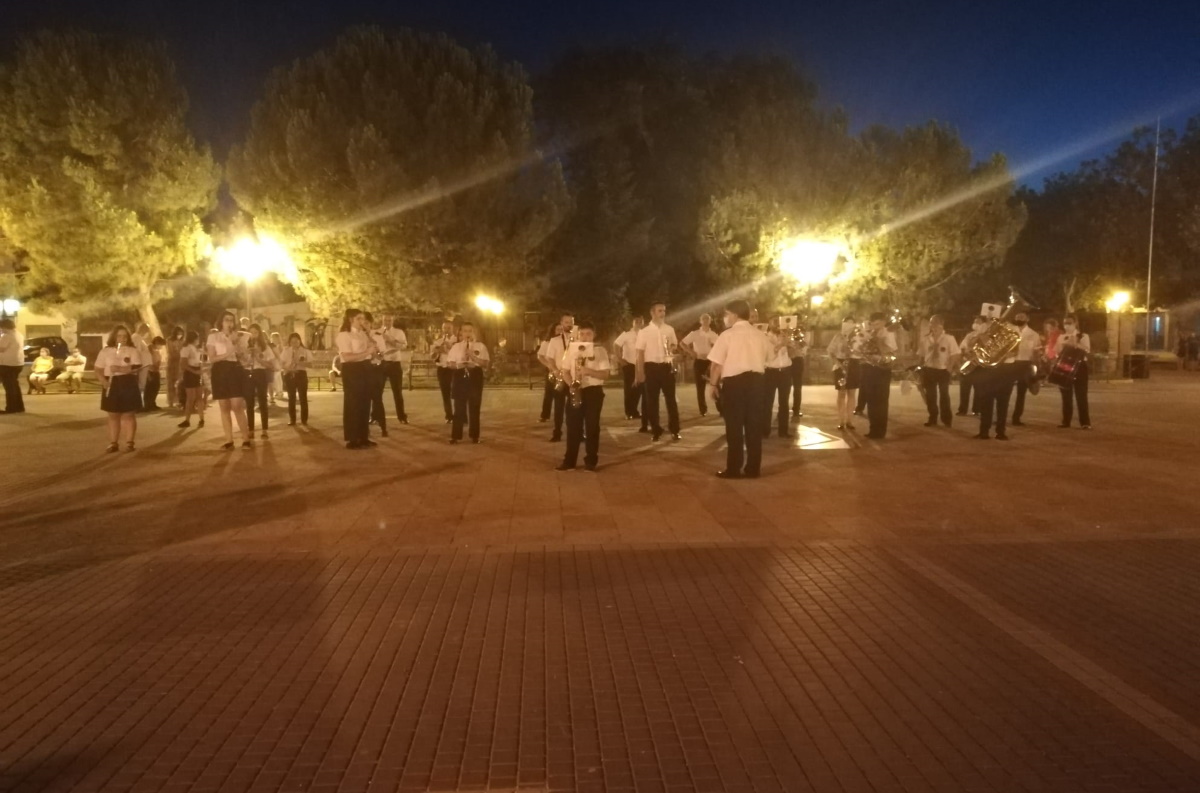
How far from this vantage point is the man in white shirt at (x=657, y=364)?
583 inches

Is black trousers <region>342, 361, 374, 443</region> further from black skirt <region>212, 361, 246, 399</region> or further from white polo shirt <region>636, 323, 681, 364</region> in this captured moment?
white polo shirt <region>636, 323, 681, 364</region>

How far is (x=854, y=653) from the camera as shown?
5.97m

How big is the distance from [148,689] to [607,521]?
4.74m

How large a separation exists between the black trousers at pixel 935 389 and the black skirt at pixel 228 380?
32.1 ft

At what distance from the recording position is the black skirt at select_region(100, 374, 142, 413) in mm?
13727

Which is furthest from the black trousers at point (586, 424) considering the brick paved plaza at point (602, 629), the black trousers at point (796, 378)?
the black trousers at point (796, 378)

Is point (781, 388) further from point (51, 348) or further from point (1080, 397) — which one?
point (51, 348)

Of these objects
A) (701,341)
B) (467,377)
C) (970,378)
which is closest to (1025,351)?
(970,378)

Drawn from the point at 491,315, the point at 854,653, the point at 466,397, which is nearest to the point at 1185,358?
the point at 491,315

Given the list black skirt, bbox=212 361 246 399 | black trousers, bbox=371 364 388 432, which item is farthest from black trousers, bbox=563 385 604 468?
black skirt, bbox=212 361 246 399

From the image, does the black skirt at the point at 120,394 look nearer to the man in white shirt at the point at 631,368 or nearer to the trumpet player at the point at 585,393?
the trumpet player at the point at 585,393

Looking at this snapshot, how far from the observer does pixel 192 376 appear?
16.6m

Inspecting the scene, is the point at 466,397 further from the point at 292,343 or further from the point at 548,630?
the point at 548,630

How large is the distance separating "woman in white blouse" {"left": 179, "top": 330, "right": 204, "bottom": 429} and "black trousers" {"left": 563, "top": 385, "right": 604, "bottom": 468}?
6.71 m
